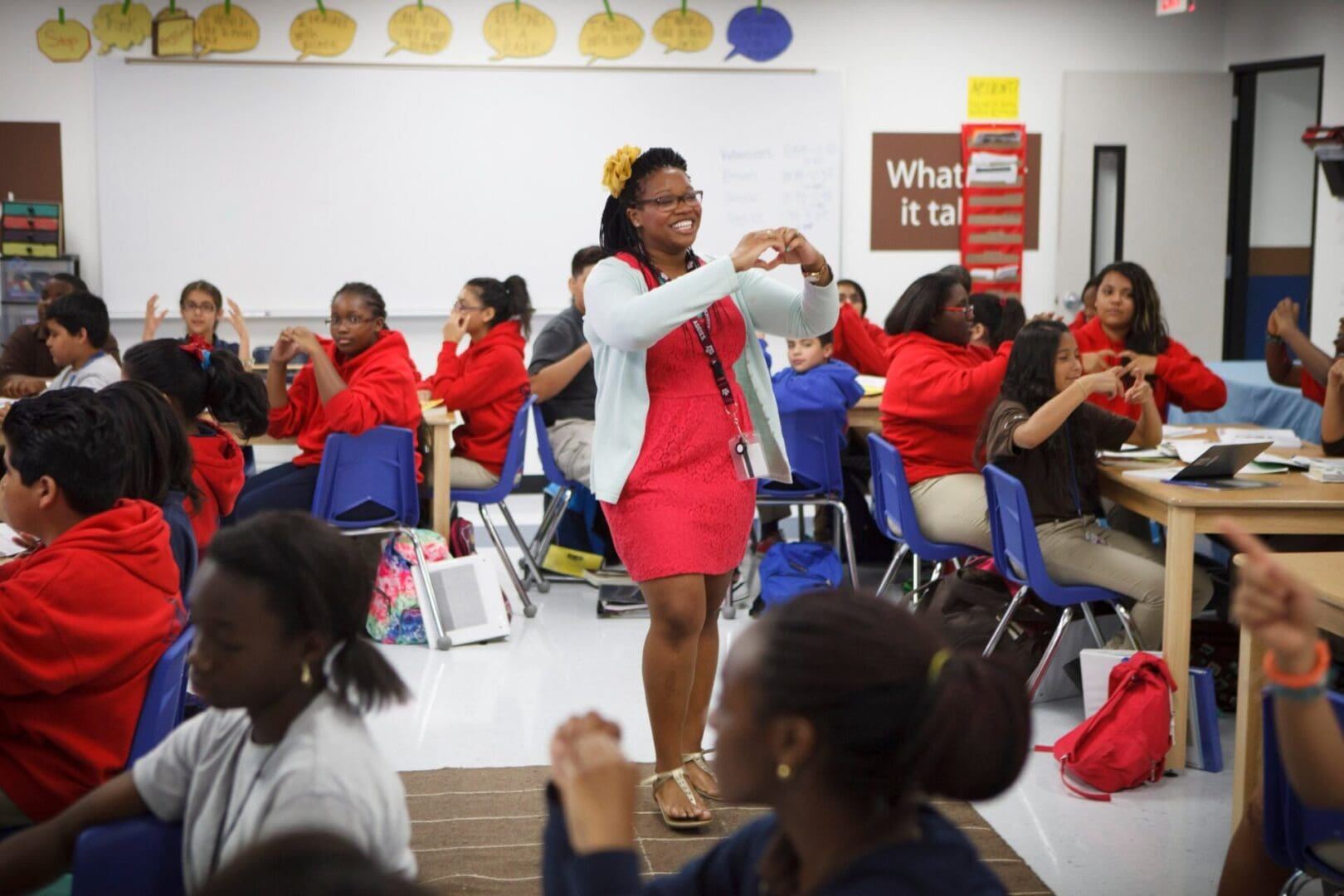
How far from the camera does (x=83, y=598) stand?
5.92 ft

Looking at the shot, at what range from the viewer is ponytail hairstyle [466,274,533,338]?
5.03 meters

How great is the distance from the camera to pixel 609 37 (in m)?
7.15

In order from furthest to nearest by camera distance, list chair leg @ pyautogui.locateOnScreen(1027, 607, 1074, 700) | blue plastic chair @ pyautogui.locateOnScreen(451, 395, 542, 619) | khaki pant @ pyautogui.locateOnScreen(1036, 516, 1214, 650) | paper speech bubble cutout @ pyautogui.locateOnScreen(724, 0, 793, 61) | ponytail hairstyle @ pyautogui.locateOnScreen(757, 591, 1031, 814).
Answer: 1. paper speech bubble cutout @ pyautogui.locateOnScreen(724, 0, 793, 61)
2. blue plastic chair @ pyautogui.locateOnScreen(451, 395, 542, 619)
3. chair leg @ pyautogui.locateOnScreen(1027, 607, 1074, 700)
4. khaki pant @ pyautogui.locateOnScreen(1036, 516, 1214, 650)
5. ponytail hairstyle @ pyautogui.locateOnScreen(757, 591, 1031, 814)

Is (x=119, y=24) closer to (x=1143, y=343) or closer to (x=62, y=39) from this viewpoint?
(x=62, y=39)

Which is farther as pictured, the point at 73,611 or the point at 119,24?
the point at 119,24

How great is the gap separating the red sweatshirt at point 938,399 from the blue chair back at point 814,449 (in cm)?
41

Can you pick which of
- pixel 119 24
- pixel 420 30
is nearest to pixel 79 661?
pixel 420 30

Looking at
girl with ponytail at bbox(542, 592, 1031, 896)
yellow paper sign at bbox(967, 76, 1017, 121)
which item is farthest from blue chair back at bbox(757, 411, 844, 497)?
Answer: girl with ponytail at bbox(542, 592, 1031, 896)

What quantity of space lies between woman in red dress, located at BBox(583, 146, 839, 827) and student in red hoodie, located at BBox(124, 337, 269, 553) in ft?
3.42

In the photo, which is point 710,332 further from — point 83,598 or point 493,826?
point 83,598

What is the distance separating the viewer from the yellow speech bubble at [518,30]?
7082mm

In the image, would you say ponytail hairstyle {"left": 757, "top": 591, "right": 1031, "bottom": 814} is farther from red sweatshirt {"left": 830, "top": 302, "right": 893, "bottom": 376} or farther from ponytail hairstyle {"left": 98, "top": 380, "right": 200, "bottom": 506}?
red sweatshirt {"left": 830, "top": 302, "right": 893, "bottom": 376}

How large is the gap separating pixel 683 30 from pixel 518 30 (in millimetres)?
850

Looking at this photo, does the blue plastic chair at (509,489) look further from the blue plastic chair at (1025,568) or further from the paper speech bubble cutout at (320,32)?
the paper speech bubble cutout at (320,32)
